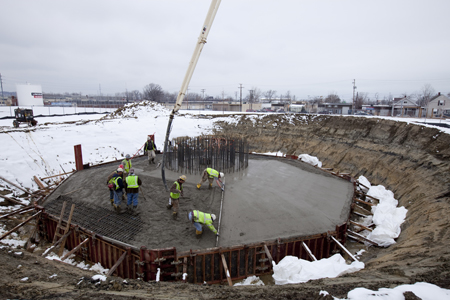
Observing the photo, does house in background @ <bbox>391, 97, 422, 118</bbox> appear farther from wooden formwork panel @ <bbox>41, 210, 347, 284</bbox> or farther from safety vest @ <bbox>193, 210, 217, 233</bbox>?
safety vest @ <bbox>193, 210, 217, 233</bbox>

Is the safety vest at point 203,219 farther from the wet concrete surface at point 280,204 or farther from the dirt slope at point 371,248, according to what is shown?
the dirt slope at point 371,248

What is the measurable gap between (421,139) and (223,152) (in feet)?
37.9

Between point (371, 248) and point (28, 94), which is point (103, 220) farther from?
point (28, 94)

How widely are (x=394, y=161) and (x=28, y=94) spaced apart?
6048 cm

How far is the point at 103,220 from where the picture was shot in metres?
7.81

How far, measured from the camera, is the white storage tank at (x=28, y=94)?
156ft

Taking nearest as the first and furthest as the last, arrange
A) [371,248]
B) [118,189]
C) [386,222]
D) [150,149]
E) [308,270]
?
[308,270] < [118,189] < [371,248] < [386,222] < [150,149]

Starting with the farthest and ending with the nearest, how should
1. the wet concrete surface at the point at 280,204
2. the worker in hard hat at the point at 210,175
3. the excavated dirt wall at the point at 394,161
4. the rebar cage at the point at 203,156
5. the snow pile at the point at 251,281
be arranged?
the rebar cage at the point at 203,156, the worker in hard hat at the point at 210,175, the wet concrete surface at the point at 280,204, the snow pile at the point at 251,281, the excavated dirt wall at the point at 394,161

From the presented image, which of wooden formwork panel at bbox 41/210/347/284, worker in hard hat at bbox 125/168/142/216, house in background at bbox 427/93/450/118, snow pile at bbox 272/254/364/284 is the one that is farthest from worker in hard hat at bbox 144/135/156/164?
house in background at bbox 427/93/450/118

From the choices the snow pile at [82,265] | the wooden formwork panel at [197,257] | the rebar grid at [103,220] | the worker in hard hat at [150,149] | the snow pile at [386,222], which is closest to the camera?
the wooden formwork panel at [197,257]

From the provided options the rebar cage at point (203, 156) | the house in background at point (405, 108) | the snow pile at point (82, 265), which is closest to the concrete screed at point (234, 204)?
the rebar cage at point (203, 156)

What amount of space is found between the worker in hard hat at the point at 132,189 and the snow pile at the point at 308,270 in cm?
482

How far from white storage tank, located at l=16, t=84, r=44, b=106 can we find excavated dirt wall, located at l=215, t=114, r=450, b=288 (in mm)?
44041

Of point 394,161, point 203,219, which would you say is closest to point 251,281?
point 203,219
